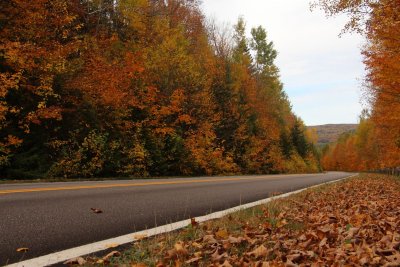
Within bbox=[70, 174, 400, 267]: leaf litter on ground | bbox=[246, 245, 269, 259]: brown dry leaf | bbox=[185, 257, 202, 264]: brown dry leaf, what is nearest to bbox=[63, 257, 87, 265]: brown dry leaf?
bbox=[70, 174, 400, 267]: leaf litter on ground

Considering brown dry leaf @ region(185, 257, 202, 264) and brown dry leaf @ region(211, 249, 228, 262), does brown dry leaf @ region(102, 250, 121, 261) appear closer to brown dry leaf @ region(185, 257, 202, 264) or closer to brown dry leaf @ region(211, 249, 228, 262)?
brown dry leaf @ region(185, 257, 202, 264)

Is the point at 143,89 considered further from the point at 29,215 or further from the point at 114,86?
the point at 29,215

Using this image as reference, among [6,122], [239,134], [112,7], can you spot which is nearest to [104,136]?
[6,122]

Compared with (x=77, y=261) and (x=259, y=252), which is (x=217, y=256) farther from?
(x=77, y=261)

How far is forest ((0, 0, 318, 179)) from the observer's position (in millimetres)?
13805

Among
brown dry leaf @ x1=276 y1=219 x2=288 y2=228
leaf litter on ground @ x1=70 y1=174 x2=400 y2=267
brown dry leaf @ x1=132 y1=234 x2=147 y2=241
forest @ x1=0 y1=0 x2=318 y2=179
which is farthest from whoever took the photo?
forest @ x1=0 y1=0 x2=318 y2=179

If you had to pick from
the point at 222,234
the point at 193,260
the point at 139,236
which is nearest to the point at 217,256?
the point at 193,260

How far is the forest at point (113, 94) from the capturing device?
13805mm

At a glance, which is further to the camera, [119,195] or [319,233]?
[119,195]

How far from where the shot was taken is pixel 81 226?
4473 millimetres

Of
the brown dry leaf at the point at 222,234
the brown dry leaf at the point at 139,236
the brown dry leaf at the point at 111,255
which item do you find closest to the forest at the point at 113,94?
the brown dry leaf at the point at 222,234

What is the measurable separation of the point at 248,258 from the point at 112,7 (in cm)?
2041

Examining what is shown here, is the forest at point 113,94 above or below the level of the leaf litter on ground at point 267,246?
above

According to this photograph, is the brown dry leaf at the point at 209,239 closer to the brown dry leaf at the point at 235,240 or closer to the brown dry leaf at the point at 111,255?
the brown dry leaf at the point at 235,240
